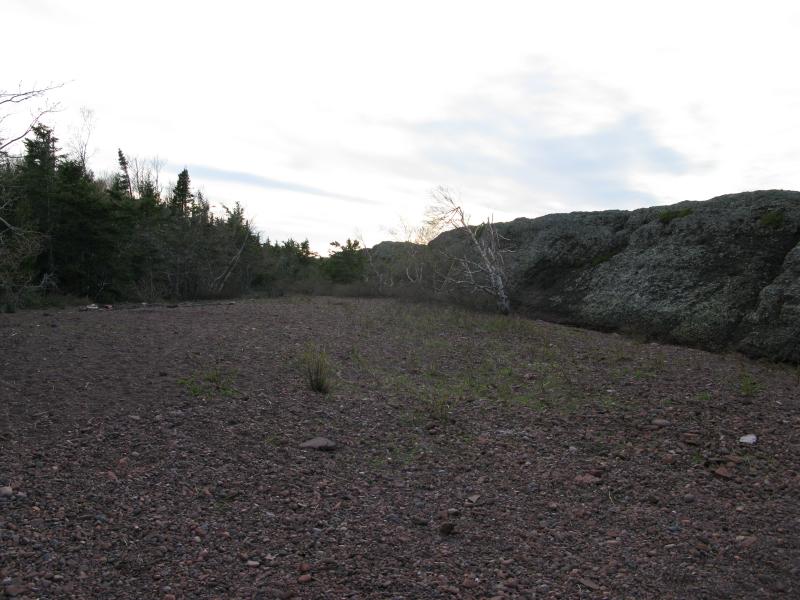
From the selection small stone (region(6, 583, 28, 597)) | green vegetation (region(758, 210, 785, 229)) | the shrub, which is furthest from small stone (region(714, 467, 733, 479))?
green vegetation (region(758, 210, 785, 229))

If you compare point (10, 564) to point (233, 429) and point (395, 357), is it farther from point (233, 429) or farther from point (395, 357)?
point (395, 357)

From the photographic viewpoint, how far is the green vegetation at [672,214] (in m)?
11.3

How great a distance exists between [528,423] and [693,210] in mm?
7052

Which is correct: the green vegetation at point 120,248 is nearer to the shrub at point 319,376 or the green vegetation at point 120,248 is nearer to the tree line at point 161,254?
the tree line at point 161,254

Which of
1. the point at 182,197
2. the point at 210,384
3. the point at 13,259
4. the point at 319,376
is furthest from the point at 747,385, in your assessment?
the point at 182,197

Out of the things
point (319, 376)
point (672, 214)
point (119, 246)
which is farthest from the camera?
point (119, 246)

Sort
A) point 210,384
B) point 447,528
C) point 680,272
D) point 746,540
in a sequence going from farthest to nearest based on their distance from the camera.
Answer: point 680,272 → point 210,384 → point 447,528 → point 746,540

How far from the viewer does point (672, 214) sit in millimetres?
11531

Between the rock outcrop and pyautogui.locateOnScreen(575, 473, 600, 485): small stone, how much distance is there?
15.2 feet

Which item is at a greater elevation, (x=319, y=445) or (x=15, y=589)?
(x=319, y=445)

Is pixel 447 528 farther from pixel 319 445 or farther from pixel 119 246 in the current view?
pixel 119 246

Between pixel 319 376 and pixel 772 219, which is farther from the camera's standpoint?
pixel 772 219

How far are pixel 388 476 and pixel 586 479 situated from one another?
1461 mm

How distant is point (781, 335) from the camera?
8094 mm
